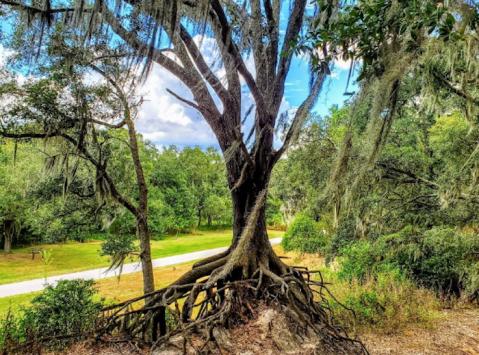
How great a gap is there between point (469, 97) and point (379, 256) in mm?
4925

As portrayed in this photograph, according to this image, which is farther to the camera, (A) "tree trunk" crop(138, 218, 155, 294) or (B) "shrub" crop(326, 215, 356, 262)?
(B) "shrub" crop(326, 215, 356, 262)

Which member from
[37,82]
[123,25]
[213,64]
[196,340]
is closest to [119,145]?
[37,82]

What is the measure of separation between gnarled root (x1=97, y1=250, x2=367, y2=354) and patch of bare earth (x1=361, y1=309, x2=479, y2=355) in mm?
1163

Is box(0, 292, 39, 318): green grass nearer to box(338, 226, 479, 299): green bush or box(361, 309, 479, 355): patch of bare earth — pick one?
box(361, 309, 479, 355): patch of bare earth

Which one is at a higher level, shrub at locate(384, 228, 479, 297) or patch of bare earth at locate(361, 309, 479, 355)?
shrub at locate(384, 228, 479, 297)

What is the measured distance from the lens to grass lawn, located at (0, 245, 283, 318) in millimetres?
7441

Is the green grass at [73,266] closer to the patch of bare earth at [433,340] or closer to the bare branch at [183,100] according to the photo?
the bare branch at [183,100]

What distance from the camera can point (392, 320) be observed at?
15.5 ft

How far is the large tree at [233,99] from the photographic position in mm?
2922

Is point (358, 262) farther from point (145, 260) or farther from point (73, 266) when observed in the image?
point (73, 266)

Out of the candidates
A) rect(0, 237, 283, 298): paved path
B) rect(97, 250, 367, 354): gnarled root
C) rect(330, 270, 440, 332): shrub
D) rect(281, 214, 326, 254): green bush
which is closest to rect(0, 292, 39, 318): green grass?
rect(0, 237, 283, 298): paved path

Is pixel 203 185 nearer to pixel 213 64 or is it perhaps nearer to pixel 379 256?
pixel 379 256

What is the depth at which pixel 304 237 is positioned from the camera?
13.1m

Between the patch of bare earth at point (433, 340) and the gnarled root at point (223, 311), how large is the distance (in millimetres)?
1163
